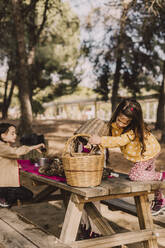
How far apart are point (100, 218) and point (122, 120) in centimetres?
104

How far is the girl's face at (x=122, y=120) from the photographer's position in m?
3.18

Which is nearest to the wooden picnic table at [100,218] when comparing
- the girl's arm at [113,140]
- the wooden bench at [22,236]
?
the wooden bench at [22,236]

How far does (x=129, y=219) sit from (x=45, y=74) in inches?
895

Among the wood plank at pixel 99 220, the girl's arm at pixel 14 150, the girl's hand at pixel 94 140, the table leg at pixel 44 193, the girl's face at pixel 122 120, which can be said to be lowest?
the table leg at pixel 44 193

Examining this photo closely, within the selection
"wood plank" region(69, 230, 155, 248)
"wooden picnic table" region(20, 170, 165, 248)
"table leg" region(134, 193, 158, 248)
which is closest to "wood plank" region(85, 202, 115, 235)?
"wooden picnic table" region(20, 170, 165, 248)

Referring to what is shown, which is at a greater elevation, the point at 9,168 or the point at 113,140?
the point at 113,140

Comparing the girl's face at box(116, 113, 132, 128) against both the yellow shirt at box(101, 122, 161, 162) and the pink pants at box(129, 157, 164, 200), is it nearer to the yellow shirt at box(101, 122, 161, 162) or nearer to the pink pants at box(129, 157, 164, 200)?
the yellow shirt at box(101, 122, 161, 162)

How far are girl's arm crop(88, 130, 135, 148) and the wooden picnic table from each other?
377 mm

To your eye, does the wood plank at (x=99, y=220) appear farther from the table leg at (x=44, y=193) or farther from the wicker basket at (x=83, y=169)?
the table leg at (x=44, y=193)

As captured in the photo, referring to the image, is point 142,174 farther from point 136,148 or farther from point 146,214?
point 146,214

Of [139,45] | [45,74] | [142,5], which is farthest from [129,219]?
[45,74]

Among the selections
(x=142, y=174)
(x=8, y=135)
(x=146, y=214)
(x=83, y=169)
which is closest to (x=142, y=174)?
(x=142, y=174)

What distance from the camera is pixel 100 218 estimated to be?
10.6ft

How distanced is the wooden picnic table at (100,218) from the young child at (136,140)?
0.16 meters
